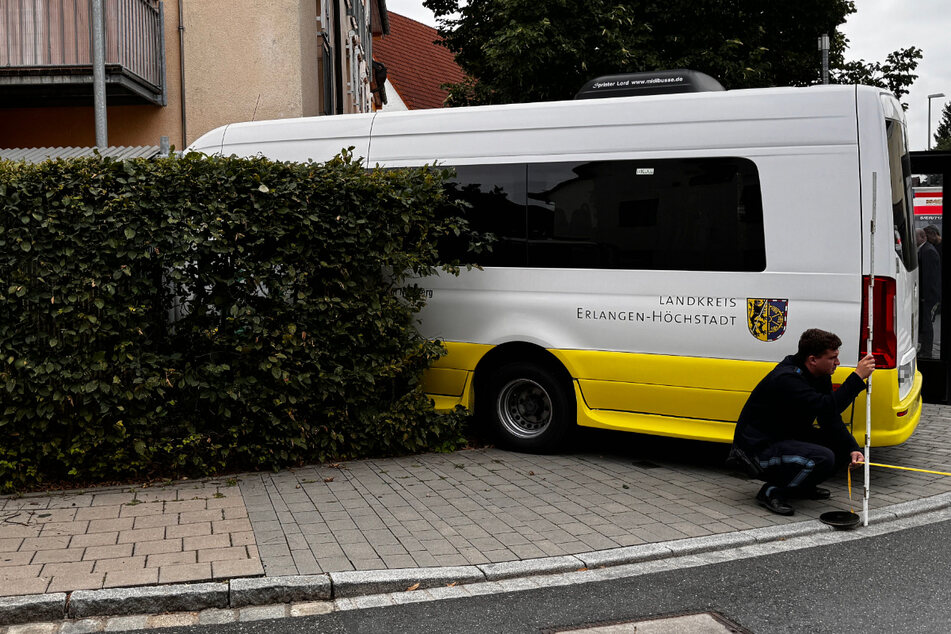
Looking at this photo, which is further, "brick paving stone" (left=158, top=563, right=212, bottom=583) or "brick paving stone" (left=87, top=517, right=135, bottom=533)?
"brick paving stone" (left=87, top=517, right=135, bottom=533)

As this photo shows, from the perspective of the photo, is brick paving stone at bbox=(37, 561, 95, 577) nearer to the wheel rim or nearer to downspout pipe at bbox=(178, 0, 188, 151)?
the wheel rim

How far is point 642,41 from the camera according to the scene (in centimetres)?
1933

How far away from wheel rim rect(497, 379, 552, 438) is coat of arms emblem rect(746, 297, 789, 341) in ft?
5.85

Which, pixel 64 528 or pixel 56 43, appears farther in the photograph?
pixel 56 43

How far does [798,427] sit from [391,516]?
2646 mm

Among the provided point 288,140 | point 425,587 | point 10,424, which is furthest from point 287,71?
point 425,587

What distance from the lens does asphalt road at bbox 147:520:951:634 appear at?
4.30m

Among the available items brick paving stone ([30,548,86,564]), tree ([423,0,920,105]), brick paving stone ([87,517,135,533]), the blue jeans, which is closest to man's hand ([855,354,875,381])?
the blue jeans

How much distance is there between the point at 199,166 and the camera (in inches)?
261

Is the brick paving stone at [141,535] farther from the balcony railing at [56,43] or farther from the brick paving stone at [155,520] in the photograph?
the balcony railing at [56,43]

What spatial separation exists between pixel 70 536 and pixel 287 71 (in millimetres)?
9241

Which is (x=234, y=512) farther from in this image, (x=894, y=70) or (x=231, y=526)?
(x=894, y=70)

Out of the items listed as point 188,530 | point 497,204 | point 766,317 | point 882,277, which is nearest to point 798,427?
point 766,317

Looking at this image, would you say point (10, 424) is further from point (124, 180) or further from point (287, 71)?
point (287, 71)
